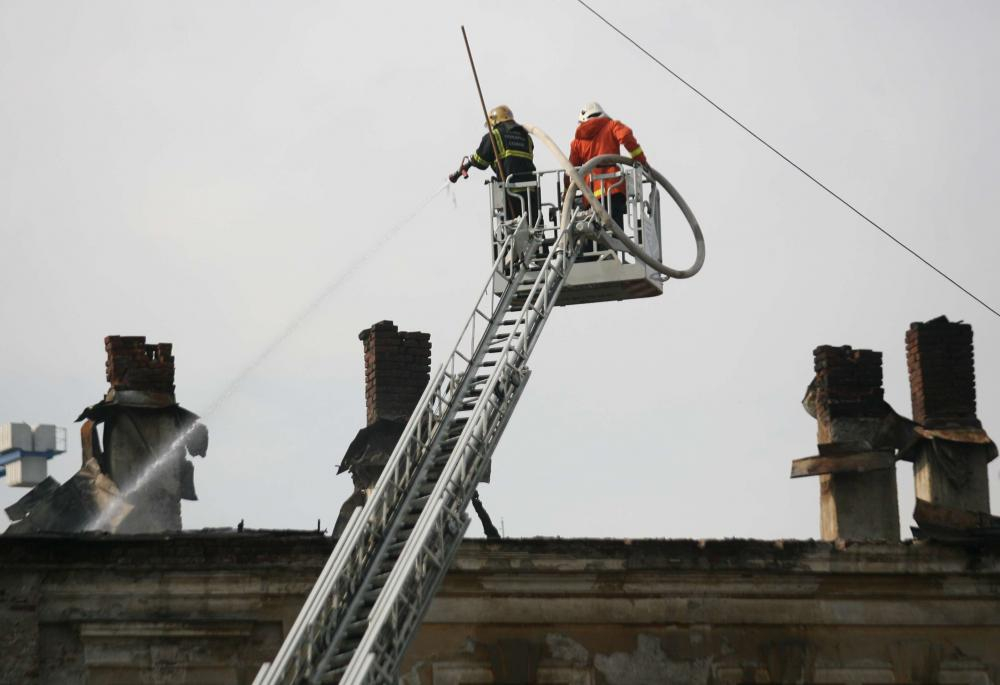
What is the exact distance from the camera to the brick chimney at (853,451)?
18656 mm

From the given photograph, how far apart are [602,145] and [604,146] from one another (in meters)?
0.02

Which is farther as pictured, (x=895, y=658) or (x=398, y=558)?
(x=895, y=658)

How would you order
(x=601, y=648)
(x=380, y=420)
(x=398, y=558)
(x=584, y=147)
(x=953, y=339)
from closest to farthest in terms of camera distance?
1. (x=398, y=558)
2. (x=584, y=147)
3. (x=601, y=648)
4. (x=380, y=420)
5. (x=953, y=339)

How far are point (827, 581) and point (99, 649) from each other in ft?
19.9

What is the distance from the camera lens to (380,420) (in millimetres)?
18219

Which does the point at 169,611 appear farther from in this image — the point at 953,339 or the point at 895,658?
the point at 953,339

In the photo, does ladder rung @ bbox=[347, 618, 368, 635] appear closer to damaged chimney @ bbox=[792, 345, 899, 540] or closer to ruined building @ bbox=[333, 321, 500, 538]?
ruined building @ bbox=[333, 321, 500, 538]

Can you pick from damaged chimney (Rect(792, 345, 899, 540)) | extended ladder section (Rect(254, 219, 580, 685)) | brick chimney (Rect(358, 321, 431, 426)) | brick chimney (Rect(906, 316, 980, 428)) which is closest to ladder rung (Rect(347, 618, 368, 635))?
extended ladder section (Rect(254, 219, 580, 685))

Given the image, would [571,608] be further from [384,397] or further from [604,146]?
[604,146]

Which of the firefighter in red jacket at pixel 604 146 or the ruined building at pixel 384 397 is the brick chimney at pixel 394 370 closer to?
the ruined building at pixel 384 397

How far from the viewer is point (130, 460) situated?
17.7 meters

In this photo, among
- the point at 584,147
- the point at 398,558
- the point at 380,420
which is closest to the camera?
the point at 398,558

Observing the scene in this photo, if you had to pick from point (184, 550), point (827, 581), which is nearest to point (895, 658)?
point (827, 581)

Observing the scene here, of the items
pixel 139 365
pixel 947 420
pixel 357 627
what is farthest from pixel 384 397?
pixel 357 627
